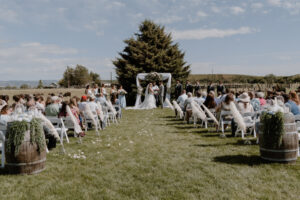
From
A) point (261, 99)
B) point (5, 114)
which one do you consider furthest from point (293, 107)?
point (5, 114)

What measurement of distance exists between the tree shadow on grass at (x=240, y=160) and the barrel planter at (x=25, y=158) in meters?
3.90

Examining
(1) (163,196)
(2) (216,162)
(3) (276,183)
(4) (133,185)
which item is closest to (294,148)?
(3) (276,183)

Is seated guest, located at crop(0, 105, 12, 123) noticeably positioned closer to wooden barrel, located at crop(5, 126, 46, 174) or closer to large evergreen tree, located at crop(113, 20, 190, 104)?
wooden barrel, located at crop(5, 126, 46, 174)

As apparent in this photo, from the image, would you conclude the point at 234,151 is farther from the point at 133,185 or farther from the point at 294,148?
the point at 133,185

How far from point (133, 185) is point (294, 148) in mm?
3478

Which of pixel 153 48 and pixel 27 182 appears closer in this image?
pixel 27 182

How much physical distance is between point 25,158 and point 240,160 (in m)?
4.62

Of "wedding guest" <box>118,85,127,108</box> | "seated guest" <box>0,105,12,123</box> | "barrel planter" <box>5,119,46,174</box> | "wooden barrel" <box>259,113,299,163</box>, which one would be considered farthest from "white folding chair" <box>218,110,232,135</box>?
"wedding guest" <box>118,85,127,108</box>

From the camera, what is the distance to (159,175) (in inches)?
192

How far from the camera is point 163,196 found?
13.0 ft

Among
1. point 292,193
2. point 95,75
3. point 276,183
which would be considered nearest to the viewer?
Answer: point 292,193

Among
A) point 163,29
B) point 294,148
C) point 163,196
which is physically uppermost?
point 163,29

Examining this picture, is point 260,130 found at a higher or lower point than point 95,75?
lower

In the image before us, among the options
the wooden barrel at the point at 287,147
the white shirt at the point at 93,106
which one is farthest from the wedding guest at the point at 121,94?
the wooden barrel at the point at 287,147
